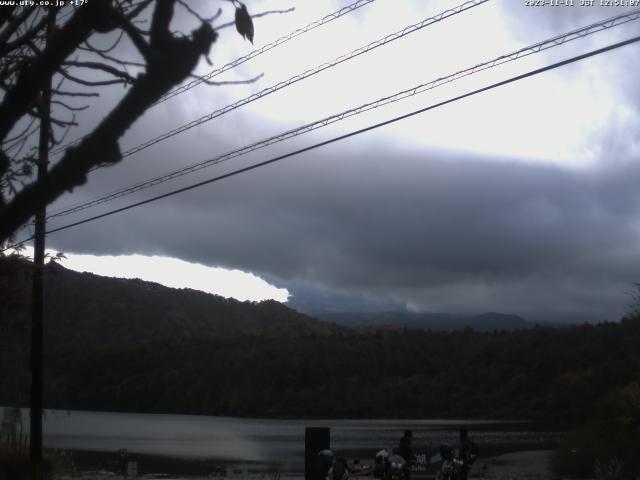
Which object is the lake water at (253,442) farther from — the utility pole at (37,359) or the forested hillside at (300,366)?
the forested hillside at (300,366)

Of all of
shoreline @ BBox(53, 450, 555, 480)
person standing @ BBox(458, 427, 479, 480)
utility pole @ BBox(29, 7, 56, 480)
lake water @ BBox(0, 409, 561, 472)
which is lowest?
lake water @ BBox(0, 409, 561, 472)

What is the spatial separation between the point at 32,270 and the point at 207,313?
138354 mm

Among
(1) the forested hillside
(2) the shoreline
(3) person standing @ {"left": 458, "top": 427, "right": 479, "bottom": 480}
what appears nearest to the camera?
(3) person standing @ {"left": 458, "top": 427, "right": 479, "bottom": 480}

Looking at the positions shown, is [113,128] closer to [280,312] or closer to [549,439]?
[549,439]

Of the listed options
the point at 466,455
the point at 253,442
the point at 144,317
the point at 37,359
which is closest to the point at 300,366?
the point at 144,317

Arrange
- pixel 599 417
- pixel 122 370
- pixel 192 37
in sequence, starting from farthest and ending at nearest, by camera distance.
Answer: pixel 122 370 → pixel 599 417 → pixel 192 37

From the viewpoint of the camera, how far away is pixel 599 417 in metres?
29.8

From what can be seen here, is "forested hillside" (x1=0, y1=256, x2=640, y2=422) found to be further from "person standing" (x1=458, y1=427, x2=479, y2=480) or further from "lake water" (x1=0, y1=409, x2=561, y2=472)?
"person standing" (x1=458, y1=427, x2=479, y2=480)

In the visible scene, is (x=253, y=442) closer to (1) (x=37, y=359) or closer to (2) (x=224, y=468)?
(2) (x=224, y=468)

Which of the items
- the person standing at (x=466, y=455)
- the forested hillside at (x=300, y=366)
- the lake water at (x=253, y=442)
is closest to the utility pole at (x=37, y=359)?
the person standing at (x=466, y=455)

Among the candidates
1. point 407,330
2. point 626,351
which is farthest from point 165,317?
point 626,351

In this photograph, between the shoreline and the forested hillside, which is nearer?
the shoreline

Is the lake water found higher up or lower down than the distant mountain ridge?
lower down

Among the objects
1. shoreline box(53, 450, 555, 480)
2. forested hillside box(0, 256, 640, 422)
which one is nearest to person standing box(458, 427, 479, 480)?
shoreline box(53, 450, 555, 480)
